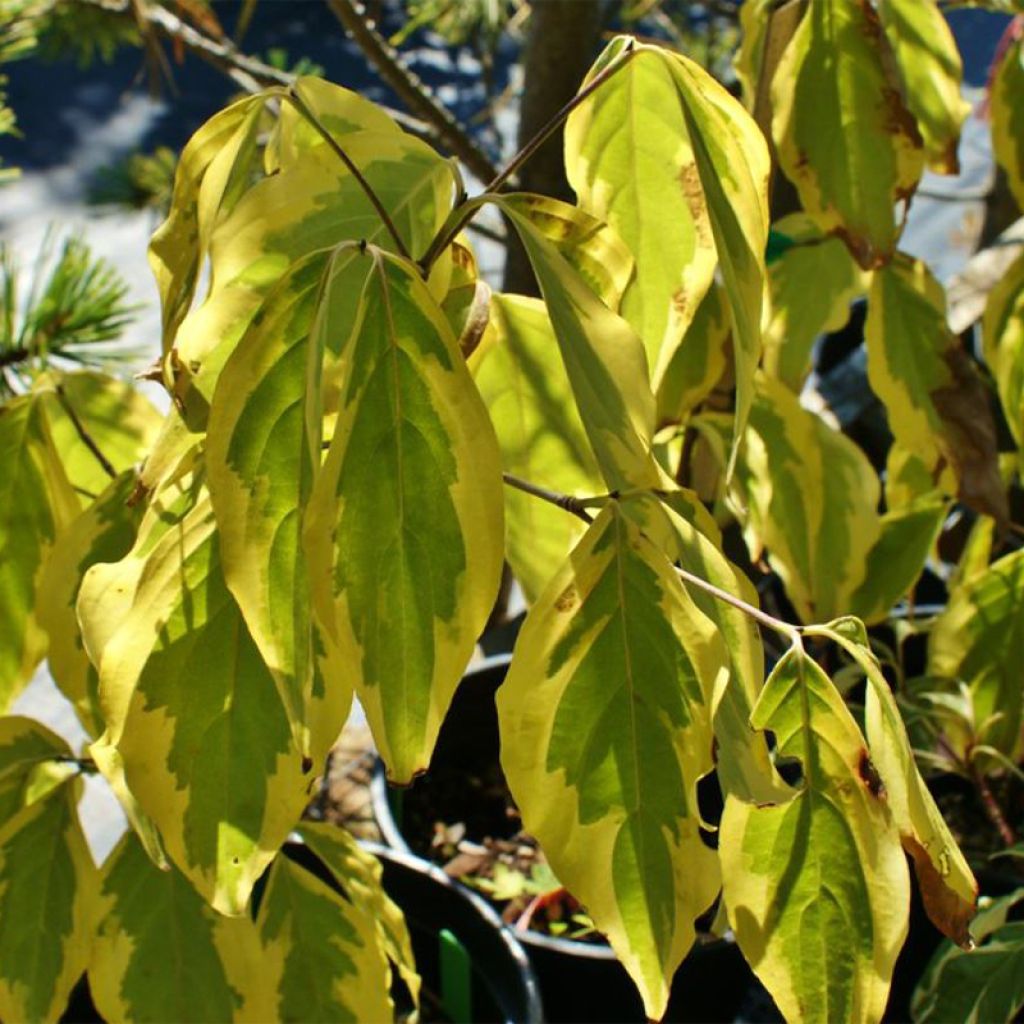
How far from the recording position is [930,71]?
34.1 inches

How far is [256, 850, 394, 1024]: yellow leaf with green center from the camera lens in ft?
2.42

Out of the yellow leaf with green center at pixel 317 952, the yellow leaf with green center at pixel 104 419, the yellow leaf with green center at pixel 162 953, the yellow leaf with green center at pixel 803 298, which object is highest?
the yellow leaf with green center at pixel 104 419

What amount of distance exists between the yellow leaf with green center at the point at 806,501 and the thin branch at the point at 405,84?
36 centimetres

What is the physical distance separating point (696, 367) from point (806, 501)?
0.41 feet

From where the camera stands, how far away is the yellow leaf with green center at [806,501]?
2.81 feet

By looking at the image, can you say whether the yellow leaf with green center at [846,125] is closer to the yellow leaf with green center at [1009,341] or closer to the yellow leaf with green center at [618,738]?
the yellow leaf with green center at [1009,341]

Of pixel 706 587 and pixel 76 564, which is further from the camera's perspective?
pixel 76 564

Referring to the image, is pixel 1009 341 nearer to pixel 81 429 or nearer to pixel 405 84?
pixel 405 84

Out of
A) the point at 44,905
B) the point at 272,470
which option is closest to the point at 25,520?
the point at 44,905

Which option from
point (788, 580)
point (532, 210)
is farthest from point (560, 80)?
point (532, 210)

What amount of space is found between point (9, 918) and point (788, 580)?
19.8 inches

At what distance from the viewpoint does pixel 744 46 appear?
84 cm

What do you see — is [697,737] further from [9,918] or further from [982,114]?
[982,114]

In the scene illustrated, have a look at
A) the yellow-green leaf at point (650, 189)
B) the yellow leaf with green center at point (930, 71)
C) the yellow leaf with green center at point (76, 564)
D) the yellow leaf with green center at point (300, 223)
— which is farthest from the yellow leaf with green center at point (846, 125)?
the yellow leaf with green center at point (76, 564)
